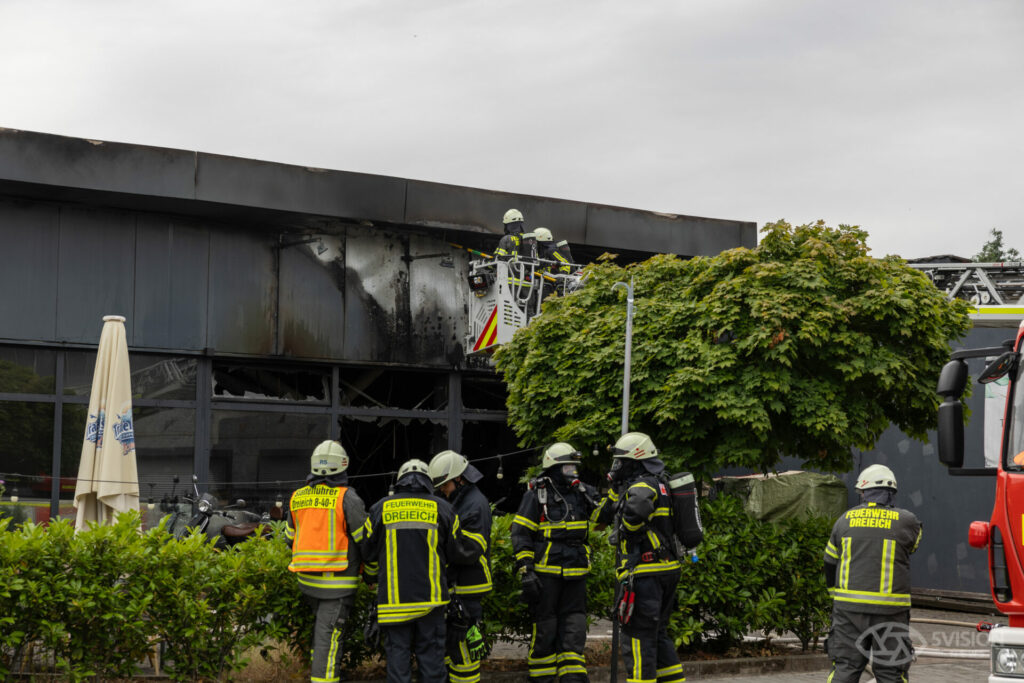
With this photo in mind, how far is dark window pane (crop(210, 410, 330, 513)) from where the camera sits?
17.7 meters

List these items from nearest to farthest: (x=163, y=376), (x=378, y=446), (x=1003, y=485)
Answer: (x=1003, y=485) → (x=163, y=376) → (x=378, y=446)

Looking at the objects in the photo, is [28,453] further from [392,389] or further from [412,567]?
[412,567]

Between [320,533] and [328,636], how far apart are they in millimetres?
753

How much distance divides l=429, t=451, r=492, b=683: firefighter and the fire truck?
3.24 metres

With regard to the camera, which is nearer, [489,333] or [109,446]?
[109,446]

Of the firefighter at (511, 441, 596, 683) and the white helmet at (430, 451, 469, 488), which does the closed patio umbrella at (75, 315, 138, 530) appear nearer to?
the white helmet at (430, 451, 469, 488)

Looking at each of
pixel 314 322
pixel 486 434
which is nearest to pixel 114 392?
pixel 314 322

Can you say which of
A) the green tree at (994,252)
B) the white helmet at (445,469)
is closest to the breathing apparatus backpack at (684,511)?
the white helmet at (445,469)

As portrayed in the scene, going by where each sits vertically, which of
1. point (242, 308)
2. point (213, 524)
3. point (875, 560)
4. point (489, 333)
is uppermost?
point (242, 308)

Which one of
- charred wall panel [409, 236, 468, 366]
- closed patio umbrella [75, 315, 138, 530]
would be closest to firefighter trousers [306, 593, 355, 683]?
closed patio umbrella [75, 315, 138, 530]

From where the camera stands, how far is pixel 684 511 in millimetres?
8859

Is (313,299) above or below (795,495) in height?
above

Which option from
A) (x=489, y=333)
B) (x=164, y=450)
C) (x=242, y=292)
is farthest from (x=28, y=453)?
(x=489, y=333)

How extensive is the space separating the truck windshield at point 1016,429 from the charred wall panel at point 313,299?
1275 centimetres
